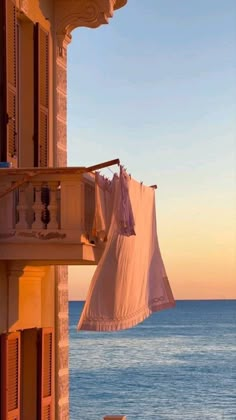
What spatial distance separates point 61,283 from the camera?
13758 mm

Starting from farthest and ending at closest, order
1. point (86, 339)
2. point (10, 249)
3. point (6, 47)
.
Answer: point (86, 339) → point (6, 47) → point (10, 249)

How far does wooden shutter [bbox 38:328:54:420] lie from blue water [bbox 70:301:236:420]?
4027cm

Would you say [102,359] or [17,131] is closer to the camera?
[17,131]

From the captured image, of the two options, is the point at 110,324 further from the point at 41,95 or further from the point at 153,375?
the point at 153,375

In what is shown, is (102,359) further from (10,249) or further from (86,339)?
(10,249)

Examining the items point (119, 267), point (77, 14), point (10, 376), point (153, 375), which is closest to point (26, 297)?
point (10, 376)

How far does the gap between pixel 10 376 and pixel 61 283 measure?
2419 mm

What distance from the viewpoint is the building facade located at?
34.6ft

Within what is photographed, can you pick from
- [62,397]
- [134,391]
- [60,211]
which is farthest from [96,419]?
[60,211]

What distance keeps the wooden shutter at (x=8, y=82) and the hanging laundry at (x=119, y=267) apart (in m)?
1.17

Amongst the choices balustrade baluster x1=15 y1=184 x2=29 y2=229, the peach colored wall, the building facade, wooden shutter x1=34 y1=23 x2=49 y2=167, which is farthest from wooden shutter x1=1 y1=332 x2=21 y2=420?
wooden shutter x1=34 y1=23 x2=49 y2=167

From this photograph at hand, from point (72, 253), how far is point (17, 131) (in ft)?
6.94

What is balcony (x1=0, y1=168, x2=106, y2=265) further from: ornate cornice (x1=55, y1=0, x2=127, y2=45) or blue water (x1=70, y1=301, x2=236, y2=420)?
blue water (x1=70, y1=301, x2=236, y2=420)

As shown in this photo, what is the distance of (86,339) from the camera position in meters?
103
